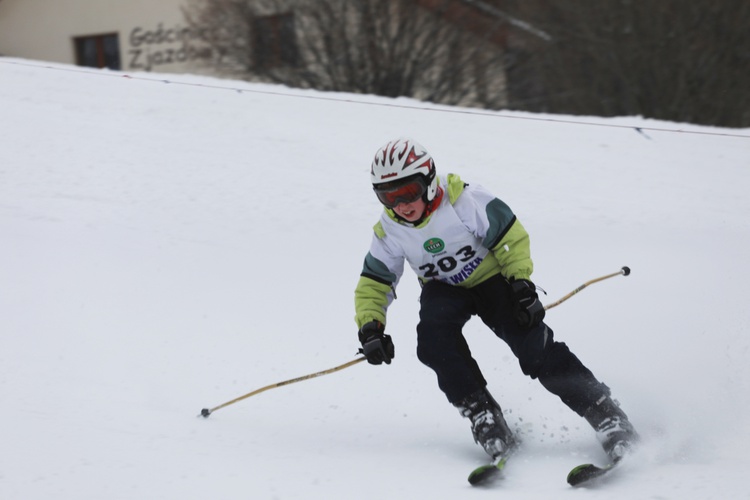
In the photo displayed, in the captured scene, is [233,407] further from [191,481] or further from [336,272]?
[336,272]

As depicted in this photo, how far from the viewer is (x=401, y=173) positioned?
4.29m

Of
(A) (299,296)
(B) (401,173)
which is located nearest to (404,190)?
(B) (401,173)

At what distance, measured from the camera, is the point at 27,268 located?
718 cm

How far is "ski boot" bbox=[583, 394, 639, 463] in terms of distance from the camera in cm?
405

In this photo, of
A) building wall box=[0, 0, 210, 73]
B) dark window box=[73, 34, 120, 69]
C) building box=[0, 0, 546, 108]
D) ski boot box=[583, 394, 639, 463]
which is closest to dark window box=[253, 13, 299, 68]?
building box=[0, 0, 546, 108]

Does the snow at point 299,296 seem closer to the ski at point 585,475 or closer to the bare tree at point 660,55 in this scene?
the ski at point 585,475

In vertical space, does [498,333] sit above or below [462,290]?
below

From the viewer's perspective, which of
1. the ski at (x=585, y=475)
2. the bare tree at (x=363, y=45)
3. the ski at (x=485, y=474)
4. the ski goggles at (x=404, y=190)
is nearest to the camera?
the ski at (x=585, y=475)

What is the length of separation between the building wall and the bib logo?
15862 mm

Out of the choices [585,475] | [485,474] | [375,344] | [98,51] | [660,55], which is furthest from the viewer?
[98,51]

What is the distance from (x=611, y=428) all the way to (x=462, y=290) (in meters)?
0.94

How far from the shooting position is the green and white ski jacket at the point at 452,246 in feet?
14.4

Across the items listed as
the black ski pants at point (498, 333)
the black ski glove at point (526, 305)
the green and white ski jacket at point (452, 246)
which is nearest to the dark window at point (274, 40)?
the green and white ski jacket at point (452, 246)

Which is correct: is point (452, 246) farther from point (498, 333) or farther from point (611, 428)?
point (611, 428)
